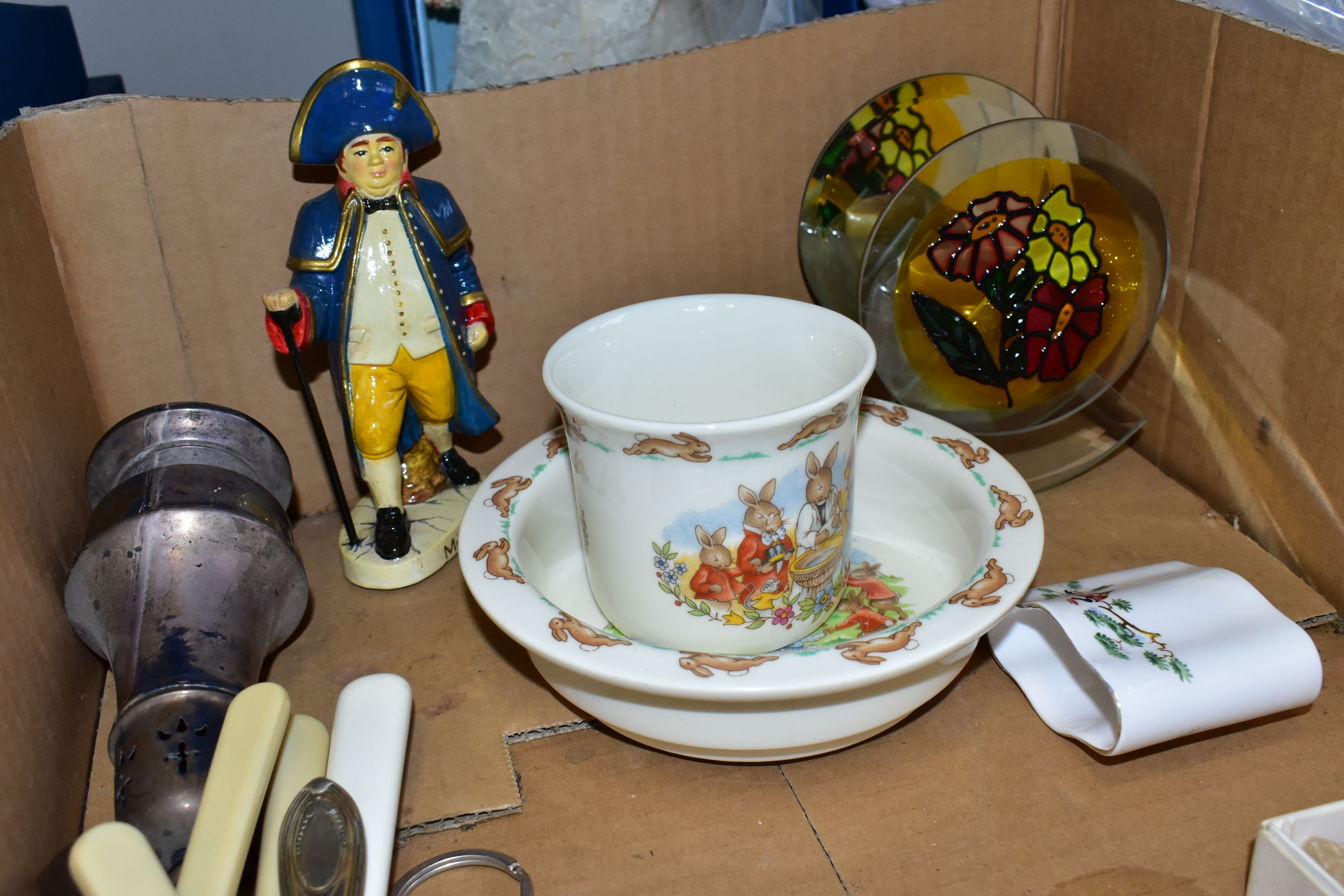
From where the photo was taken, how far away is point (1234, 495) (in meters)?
0.63

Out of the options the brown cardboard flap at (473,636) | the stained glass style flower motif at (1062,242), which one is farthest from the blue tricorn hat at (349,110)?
the stained glass style flower motif at (1062,242)

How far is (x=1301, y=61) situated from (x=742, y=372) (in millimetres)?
309

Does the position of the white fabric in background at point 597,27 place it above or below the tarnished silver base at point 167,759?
above

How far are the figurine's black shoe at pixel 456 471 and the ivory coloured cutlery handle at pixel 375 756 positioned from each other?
0.18 m

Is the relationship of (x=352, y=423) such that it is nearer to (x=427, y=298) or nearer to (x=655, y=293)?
(x=427, y=298)

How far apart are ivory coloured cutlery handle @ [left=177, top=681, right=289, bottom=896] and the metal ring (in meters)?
0.07

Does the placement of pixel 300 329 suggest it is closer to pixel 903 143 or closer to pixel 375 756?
pixel 375 756

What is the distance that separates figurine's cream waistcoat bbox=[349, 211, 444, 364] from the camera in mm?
565

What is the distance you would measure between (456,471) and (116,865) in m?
0.36

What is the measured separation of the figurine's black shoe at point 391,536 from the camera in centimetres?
62

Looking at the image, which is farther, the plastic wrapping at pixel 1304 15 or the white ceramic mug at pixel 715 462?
the plastic wrapping at pixel 1304 15

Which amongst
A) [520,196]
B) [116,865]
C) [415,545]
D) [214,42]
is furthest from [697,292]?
[214,42]

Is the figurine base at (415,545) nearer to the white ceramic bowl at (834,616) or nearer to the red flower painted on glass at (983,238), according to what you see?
the white ceramic bowl at (834,616)

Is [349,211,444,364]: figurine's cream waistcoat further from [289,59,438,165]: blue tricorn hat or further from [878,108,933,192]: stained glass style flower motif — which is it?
[878,108,933,192]: stained glass style flower motif
